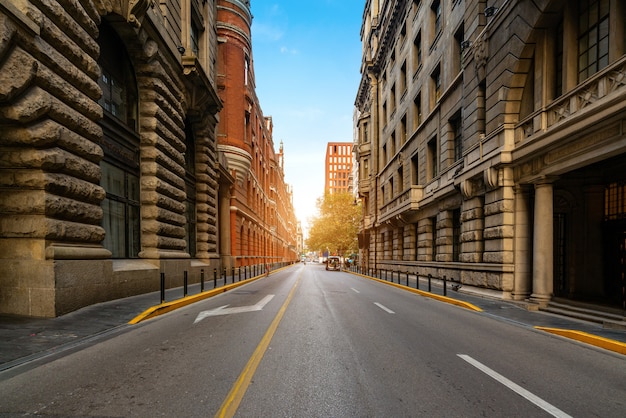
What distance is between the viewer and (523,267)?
12555 mm

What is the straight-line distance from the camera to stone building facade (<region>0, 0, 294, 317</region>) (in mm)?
7871

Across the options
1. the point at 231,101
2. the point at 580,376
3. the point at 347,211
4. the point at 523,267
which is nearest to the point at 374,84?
the point at 231,101

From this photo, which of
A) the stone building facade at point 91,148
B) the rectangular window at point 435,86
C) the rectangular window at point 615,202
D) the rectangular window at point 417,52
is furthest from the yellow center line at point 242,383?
the rectangular window at point 417,52

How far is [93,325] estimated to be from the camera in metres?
7.54

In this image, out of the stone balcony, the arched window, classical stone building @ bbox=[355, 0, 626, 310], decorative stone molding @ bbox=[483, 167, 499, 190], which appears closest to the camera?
classical stone building @ bbox=[355, 0, 626, 310]

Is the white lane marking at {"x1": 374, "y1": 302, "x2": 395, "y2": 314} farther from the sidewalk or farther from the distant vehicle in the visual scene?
the distant vehicle

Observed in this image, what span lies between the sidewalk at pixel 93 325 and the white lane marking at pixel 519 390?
3.18m

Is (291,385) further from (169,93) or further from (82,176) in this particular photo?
(169,93)

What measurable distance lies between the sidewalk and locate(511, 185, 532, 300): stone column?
1.26 m

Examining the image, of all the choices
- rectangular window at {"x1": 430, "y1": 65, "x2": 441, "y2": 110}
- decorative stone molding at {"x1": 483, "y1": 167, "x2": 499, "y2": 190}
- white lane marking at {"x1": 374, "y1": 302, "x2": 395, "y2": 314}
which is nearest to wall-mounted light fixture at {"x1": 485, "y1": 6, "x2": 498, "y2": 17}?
decorative stone molding at {"x1": 483, "y1": 167, "x2": 499, "y2": 190}

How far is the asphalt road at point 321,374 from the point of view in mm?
3807

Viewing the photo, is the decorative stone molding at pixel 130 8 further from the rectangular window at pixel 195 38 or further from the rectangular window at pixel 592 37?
the rectangular window at pixel 592 37

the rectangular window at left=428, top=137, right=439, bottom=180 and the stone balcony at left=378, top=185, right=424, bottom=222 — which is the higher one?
the rectangular window at left=428, top=137, right=439, bottom=180

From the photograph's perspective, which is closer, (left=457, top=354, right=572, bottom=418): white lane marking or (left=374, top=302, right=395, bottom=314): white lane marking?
(left=457, top=354, right=572, bottom=418): white lane marking
